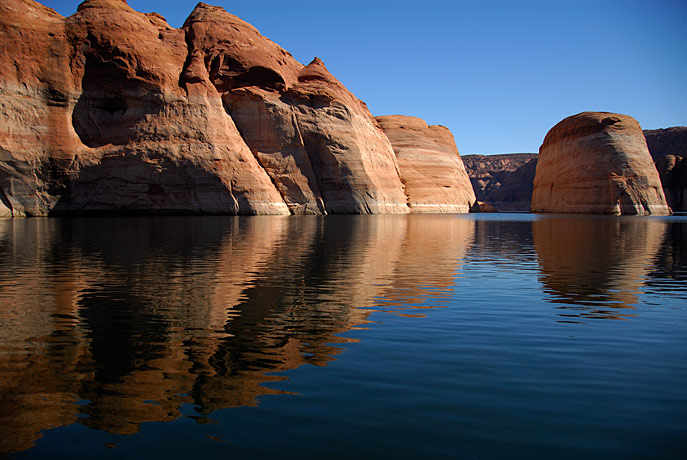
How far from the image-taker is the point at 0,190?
4059 cm

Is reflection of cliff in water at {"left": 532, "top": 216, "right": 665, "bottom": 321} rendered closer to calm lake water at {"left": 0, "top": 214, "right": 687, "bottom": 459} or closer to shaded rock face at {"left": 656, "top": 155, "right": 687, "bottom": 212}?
calm lake water at {"left": 0, "top": 214, "right": 687, "bottom": 459}

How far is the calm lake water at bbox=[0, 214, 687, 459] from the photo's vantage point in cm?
368

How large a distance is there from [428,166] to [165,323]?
7166 centimetres

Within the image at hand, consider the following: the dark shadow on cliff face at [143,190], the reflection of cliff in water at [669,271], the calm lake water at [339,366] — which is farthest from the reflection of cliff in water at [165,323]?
the dark shadow on cliff face at [143,190]

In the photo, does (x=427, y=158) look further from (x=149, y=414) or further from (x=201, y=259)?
(x=149, y=414)

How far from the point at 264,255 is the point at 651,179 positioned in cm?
7333

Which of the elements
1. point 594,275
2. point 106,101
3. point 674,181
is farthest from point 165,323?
point 674,181

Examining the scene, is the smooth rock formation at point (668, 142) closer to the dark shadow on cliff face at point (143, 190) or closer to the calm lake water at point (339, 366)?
the dark shadow on cliff face at point (143, 190)

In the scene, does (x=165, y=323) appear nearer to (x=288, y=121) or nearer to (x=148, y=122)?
(x=148, y=122)

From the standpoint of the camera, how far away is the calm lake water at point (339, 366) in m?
3.68

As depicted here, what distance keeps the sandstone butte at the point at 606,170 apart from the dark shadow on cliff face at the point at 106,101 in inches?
2361

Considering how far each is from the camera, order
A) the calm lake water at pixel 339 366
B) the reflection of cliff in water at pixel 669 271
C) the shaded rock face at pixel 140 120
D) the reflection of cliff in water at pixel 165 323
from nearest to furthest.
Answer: the calm lake water at pixel 339 366
the reflection of cliff in water at pixel 165 323
the reflection of cliff in water at pixel 669 271
the shaded rock face at pixel 140 120

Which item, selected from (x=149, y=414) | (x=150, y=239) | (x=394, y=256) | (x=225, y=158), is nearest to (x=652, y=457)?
(x=149, y=414)

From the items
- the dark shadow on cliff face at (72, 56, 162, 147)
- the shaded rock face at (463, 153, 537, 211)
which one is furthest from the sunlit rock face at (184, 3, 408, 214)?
the shaded rock face at (463, 153, 537, 211)
